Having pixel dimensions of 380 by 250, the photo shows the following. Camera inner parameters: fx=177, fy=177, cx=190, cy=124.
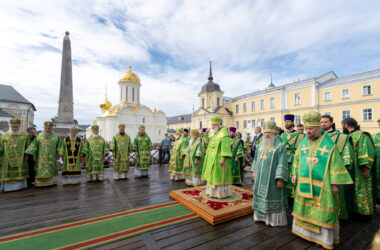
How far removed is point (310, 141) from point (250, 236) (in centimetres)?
191

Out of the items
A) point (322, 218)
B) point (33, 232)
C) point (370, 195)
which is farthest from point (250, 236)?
point (33, 232)

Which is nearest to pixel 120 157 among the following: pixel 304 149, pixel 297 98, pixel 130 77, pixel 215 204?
pixel 215 204

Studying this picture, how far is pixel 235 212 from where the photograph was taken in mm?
3701

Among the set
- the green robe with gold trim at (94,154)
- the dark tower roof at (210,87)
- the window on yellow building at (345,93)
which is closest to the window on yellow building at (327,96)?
the window on yellow building at (345,93)

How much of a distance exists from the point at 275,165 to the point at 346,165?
4.08ft

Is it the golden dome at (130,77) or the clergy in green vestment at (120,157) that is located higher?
the golden dome at (130,77)

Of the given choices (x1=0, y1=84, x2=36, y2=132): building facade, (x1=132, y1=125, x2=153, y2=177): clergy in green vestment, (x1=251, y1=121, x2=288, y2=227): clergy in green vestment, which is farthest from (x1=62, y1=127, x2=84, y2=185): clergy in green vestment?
(x1=0, y1=84, x2=36, y2=132): building facade

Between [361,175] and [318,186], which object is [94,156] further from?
[361,175]

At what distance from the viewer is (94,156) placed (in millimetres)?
6559

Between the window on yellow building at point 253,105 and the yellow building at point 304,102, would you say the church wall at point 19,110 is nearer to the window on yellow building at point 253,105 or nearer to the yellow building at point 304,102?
the yellow building at point 304,102

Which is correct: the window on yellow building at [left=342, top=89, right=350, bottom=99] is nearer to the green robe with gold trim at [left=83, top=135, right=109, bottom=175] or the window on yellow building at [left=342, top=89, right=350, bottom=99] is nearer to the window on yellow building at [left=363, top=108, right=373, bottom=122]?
the window on yellow building at [left=363, top=108, right=373, bottom=122]

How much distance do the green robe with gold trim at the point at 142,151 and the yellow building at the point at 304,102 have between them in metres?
9.31

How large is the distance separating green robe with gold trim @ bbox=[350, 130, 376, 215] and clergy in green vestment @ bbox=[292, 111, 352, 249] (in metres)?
1.42

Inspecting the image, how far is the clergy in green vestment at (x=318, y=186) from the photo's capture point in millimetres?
2600
